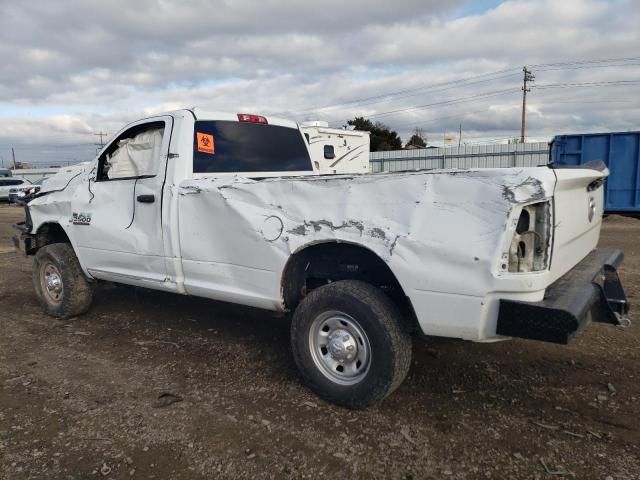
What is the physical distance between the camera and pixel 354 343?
11.3ft

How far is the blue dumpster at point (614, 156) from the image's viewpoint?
1460 centimetres

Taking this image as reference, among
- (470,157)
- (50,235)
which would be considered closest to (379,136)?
(470,157)

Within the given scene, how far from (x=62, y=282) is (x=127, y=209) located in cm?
145

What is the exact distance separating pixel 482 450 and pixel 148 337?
3.33 meters

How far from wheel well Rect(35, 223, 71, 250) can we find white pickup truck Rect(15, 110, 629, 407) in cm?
68

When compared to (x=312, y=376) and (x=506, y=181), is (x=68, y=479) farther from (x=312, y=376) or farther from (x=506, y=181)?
(x=506, y=181)

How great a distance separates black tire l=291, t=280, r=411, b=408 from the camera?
Result: 3232 millimetres

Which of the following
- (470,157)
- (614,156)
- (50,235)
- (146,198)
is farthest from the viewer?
(470,157)

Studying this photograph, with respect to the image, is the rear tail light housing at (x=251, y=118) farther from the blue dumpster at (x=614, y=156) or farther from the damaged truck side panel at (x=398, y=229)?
the blue dumpster at (x=614, y=156)

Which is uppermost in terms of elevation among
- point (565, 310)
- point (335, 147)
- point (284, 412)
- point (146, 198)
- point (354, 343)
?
point (335, 147)

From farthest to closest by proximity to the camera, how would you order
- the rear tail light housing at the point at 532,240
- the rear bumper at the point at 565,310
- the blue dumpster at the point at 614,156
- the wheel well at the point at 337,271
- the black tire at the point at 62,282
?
the blue dumpster at the point at 614,156, the black tire at the point at 62,282, the wheel well at the point at 337,271, the rear tail light housing at the point at 532,240, the rear bumper at the point at 565,310

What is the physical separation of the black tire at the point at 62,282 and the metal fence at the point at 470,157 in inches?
720

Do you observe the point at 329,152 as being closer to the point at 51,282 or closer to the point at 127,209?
the point at 51,282

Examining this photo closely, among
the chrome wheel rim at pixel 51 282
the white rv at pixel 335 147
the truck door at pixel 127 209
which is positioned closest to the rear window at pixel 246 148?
the truck door at pixel 127 209
